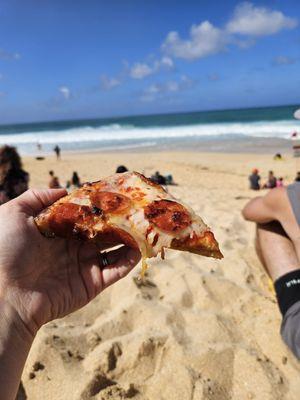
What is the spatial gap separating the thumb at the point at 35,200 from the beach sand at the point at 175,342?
111 cm

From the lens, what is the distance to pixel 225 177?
1550cm

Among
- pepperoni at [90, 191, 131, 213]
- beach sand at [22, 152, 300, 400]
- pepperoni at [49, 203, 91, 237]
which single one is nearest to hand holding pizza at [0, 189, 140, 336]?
pepperoni at [49, 203, 91, 237]

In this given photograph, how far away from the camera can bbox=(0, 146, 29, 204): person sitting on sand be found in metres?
4.78

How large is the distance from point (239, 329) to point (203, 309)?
376 mm

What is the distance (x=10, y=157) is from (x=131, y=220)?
330 cm

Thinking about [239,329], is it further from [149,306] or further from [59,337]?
[59,337]

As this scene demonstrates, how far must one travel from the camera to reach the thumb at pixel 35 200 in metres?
2.39

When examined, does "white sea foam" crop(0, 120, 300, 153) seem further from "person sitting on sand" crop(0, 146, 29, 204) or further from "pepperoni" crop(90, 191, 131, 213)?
"pepperoni" crop(90, 191, 131, 213)

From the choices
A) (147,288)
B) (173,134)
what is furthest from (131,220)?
(173,134)

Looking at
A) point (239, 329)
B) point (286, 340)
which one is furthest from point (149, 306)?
point (286, 340)

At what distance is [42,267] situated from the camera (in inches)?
92.4

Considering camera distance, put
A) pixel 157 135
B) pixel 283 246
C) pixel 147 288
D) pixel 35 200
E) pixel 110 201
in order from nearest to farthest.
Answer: pixel 110 201
pixel 35 200
pixel 283 246
pixel 147 288
pixel 157 135

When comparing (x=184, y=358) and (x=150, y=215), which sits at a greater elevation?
(x=150, y=215)

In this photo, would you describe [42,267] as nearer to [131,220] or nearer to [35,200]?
[35,200]
